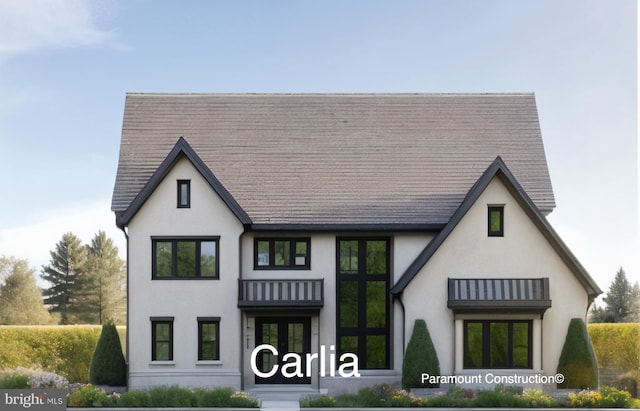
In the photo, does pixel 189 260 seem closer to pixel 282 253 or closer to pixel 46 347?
pixel 282 253

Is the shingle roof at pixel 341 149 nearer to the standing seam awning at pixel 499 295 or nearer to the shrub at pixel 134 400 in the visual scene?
the standing seam awning at pixel 499 295

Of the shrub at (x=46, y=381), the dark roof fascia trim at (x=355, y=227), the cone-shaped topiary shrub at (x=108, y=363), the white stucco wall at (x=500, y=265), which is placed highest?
the dark roof fascia trim at (x=355, y=227)

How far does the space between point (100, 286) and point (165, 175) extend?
22.2 meters

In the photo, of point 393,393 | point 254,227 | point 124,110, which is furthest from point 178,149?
point 393,393

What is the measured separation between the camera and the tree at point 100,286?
40.7 metres

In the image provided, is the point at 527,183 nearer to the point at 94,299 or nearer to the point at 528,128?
the point at 528,128

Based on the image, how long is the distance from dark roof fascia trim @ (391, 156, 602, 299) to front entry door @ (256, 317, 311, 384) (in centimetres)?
387

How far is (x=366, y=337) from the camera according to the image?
74.1ft

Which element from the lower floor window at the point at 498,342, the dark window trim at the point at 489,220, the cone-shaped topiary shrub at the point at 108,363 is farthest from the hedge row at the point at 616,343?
the cone-shaped topiary shrub at the point at 108,363

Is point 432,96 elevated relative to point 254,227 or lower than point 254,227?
elevated

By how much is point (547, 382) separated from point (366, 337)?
246 inches

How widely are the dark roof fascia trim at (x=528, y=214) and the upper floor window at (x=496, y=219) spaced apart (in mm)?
728

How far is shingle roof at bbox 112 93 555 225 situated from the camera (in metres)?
23.0

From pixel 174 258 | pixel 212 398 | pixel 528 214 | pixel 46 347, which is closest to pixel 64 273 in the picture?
pixel 46 347
